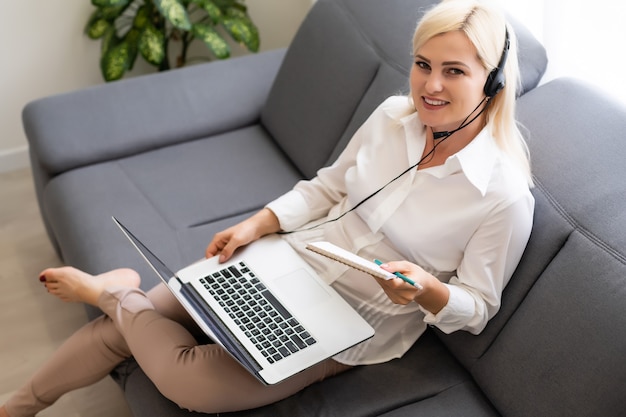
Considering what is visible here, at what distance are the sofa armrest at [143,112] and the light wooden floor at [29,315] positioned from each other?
1.28 feet

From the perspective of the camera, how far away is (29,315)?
246cm

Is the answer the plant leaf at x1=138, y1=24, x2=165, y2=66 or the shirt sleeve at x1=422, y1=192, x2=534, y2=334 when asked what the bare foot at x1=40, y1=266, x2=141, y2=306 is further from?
the plant leaf at x1=138, y1=24, x2=165, y2=66

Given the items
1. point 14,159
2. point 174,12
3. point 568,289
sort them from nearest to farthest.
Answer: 1. point 568,289
2. point 174,12
3. point 14,159

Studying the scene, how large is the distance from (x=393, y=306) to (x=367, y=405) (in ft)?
0.68

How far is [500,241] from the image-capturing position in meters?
1.57

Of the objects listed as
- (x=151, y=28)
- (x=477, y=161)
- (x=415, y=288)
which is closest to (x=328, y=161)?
(x=477, y=161)

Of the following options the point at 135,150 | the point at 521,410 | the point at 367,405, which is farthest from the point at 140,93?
the point at 521,410

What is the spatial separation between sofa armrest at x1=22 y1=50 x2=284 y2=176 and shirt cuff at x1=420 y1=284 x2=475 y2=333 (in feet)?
3.70

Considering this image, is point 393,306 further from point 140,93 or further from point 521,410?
point 140,93

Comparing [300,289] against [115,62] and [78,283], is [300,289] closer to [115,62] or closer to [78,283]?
[78,283]

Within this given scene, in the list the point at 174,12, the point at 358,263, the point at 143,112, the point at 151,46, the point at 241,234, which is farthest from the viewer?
the point at 151,46

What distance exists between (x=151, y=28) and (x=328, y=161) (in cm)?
116

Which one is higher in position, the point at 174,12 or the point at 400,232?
the point at 400,232

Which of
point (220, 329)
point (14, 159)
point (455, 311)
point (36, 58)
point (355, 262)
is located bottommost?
point (14, 159)
